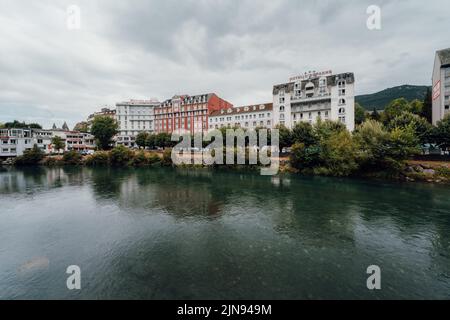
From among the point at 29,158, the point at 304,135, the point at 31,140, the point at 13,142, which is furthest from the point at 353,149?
the point at 13,142

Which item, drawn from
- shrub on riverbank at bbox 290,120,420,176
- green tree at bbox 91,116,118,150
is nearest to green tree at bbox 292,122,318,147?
shrub on riverbank at bbox 290,120,420,176

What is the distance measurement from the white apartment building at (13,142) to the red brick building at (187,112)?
147 ft

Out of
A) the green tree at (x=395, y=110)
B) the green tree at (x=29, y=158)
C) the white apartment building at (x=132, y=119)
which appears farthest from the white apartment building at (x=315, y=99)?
the green tree at (x=29, y=158)

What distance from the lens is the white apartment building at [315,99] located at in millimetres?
54281

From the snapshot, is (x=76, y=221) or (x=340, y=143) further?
(x=340, y=143)

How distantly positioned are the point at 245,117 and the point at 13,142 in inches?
3118

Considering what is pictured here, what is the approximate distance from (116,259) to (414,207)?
997 inches

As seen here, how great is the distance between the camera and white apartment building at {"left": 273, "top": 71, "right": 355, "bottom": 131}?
54.3 meters

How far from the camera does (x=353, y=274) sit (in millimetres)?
9820

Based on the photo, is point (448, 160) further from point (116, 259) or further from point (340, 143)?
point (116, 259)

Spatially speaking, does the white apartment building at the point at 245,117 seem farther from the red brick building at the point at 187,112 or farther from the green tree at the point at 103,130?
the green tree at the point at 103,130

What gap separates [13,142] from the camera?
7025 centimetres

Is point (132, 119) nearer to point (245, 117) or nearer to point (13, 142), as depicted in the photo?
point (13, 142)
